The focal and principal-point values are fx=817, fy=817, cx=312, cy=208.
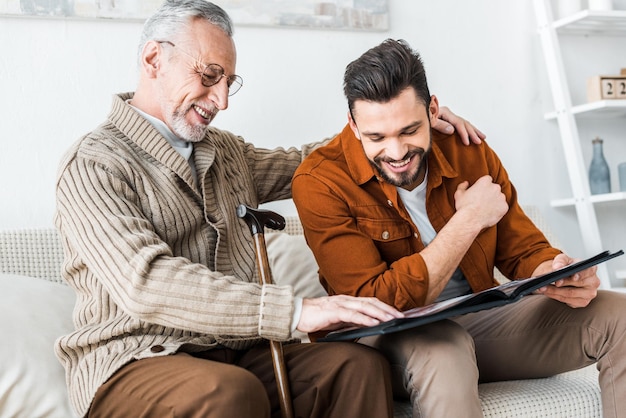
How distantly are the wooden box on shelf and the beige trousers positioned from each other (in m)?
1.23

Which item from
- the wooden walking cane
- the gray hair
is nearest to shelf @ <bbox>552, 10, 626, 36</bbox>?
the gray hair

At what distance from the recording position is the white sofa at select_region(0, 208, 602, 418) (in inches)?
65.9

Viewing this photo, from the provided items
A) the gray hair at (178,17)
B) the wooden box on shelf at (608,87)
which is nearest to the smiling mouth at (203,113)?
the gray hair at (178,17)

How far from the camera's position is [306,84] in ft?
8.61

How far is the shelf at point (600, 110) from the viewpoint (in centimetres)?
283

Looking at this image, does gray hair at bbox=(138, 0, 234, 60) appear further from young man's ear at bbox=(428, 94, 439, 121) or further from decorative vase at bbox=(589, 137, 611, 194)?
decorative vase at bbox=(589, 137, 611, 194)

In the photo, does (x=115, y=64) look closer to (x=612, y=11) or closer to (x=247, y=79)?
(x=247, y=79)

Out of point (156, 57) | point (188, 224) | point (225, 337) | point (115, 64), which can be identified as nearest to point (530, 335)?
point (225, 337)

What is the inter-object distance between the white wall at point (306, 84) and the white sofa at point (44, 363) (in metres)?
0.20

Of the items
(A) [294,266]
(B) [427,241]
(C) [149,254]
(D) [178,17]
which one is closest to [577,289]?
(B) [427,241]

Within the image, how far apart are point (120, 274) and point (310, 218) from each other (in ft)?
1.62

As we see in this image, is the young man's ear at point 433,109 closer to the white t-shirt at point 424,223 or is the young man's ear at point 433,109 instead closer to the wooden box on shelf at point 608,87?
the white t-shirt at point 424,223

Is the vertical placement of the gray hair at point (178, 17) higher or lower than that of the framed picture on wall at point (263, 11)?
lower

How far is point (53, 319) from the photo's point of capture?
6.10 ft
